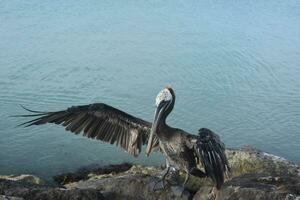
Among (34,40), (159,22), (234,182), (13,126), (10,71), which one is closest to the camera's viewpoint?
(234,182)

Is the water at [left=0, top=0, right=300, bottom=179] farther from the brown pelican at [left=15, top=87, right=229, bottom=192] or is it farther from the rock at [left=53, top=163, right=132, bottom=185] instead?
the brown pelican at [left=15, top=87, right=229, bottom=192]

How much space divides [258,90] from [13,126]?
289 inches

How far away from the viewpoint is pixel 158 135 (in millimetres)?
6797

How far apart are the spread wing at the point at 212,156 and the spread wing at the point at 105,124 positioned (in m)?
1.05

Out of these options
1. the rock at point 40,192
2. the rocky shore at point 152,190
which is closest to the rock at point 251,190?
the rocky shore at point 152,190

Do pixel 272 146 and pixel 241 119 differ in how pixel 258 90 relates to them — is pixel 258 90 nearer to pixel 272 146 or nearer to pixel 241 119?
pixel 241 119

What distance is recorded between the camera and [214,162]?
19.9 feet

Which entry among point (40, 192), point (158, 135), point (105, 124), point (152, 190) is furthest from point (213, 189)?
point (40, 192)

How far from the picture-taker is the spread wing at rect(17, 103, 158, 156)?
7121mm

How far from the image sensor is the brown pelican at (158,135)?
20.2ft

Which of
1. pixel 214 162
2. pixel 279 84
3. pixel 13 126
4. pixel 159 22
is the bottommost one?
pixel 13 126

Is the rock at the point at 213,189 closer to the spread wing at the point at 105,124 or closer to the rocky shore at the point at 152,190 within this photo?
the rocky shore at the point at 152,190

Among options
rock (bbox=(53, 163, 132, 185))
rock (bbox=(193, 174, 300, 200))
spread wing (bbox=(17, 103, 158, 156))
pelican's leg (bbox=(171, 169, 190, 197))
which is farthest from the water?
rock (bbox=(193, 174, 300, 200))

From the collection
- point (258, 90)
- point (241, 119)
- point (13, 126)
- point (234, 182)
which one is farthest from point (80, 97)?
point (234, 182)
